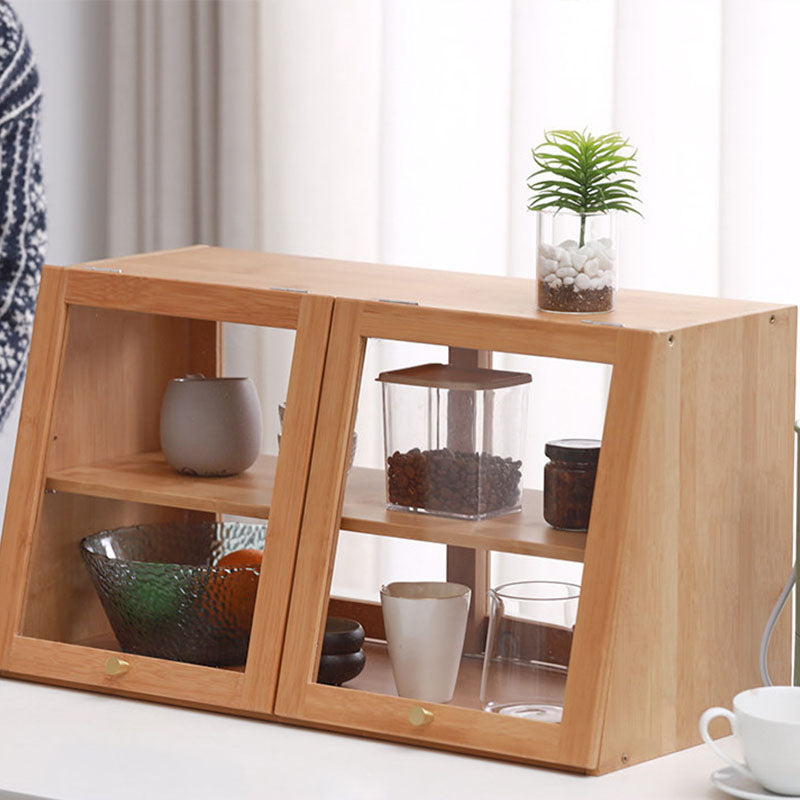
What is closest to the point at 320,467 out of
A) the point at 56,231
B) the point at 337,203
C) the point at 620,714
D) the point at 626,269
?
→ the point at 620,714

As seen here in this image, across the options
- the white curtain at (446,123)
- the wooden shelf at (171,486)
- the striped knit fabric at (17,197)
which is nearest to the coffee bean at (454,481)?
the wooden shelf at (171,486)

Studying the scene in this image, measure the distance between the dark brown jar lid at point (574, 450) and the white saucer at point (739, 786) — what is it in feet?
0.91

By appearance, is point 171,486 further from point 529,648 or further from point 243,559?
point 529,648

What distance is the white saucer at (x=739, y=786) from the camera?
1.23 m

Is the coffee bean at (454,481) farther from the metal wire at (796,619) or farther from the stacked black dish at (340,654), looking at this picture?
the metal wire at (796,619)

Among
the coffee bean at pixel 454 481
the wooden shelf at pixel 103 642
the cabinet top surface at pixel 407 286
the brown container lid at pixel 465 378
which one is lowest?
the wooden shelf at pixel 103 642

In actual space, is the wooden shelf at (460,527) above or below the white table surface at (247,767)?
above

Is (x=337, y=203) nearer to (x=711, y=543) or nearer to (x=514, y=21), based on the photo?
(x=514, y=21)

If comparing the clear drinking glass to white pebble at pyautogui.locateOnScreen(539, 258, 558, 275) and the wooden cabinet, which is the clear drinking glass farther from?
white pebble at pyautogui.locateOnScreen(539, 258, 558, 275)

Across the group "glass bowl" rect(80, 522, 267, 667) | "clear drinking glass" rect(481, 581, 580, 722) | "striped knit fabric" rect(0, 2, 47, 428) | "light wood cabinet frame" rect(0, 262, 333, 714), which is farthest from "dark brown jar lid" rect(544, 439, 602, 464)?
"striped knit fabric" rect(0, 2, 47, 428)

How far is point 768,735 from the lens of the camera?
3.97 feet

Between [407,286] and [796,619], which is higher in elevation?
[407,286]

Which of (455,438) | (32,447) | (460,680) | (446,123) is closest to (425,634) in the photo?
(460,680)

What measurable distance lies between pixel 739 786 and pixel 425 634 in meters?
0.31
